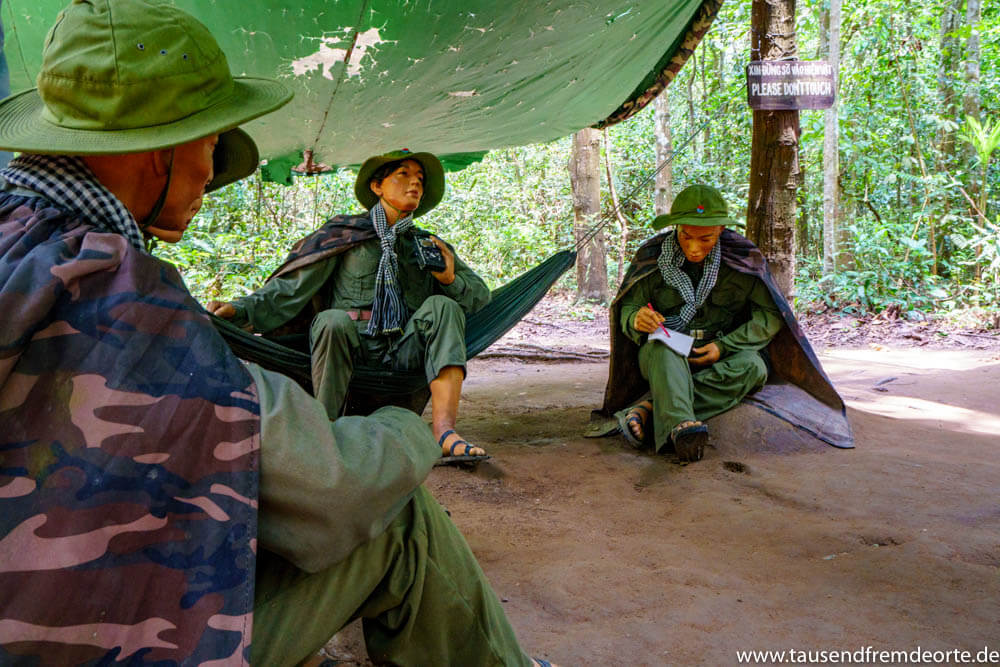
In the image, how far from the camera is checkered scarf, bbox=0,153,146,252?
0.81 m

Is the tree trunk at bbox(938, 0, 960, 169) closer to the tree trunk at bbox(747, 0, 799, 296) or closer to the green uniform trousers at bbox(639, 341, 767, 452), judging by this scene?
the tree trunk at bbox(747, 0, 799, 296)

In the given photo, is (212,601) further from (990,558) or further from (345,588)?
(990,558)

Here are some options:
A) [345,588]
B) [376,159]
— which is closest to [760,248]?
[376,159]

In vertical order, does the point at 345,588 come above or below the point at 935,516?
above

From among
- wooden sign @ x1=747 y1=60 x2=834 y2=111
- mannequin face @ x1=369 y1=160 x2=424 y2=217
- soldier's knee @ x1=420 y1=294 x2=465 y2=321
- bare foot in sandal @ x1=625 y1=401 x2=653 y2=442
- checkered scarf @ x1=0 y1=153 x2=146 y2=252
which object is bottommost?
bare foot in sandal @ x1=625 y1=401 x2=653 y2=442

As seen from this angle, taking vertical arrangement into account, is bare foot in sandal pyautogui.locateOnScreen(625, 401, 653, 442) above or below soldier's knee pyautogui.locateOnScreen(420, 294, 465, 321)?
below

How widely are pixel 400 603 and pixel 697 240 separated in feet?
7.97

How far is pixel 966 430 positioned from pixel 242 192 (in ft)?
19.3

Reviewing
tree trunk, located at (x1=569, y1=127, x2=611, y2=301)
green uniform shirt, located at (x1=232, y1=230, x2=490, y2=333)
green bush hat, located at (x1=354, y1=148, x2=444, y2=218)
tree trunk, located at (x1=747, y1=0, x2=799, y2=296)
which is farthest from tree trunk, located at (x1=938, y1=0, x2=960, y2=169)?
green uniform shirt, located at (x1=232, y1=230, x2=490, y2=333)

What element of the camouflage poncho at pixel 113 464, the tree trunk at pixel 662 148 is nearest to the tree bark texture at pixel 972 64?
the tree trunk at pixel 662 148

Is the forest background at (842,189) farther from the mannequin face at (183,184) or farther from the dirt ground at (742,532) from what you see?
the mannequin face at (183,184)

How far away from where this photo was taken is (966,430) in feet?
10.2

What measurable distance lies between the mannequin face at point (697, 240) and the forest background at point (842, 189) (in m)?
1.64

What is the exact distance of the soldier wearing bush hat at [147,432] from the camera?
0.68 m
